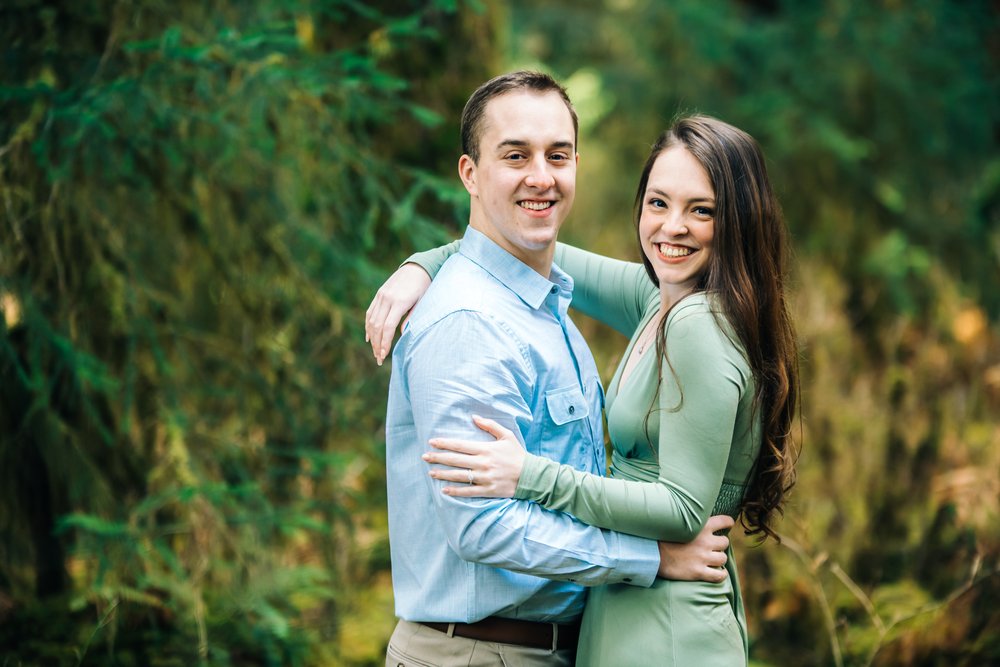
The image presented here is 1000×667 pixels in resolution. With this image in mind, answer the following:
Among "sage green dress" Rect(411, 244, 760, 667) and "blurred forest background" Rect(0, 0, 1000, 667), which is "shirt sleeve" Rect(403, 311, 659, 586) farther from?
"blurred forest background" Rect(0, 0, 1000, 667)

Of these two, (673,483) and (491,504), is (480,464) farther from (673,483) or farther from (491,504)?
(673,483)

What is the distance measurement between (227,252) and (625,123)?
5981 mm

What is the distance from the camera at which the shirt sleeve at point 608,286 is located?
2.67m

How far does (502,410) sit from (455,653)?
0.59 metres

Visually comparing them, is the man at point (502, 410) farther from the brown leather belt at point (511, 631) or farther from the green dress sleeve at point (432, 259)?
the green dress sleeve at point (432, 259)

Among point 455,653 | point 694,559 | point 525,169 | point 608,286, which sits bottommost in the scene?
point 455,653

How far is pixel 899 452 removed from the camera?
5238mm

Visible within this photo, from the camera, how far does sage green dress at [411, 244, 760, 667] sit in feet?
6.60

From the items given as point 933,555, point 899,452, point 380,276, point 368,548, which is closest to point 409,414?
point 380,276

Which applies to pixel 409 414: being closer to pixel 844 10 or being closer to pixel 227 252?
pixel 227 252

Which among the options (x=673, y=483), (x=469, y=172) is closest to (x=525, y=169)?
(x=469, y=172)

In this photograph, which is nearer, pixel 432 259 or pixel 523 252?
pixel 523 252

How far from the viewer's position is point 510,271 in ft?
7.32

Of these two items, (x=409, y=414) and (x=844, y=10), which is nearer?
(x=409, y=414)
